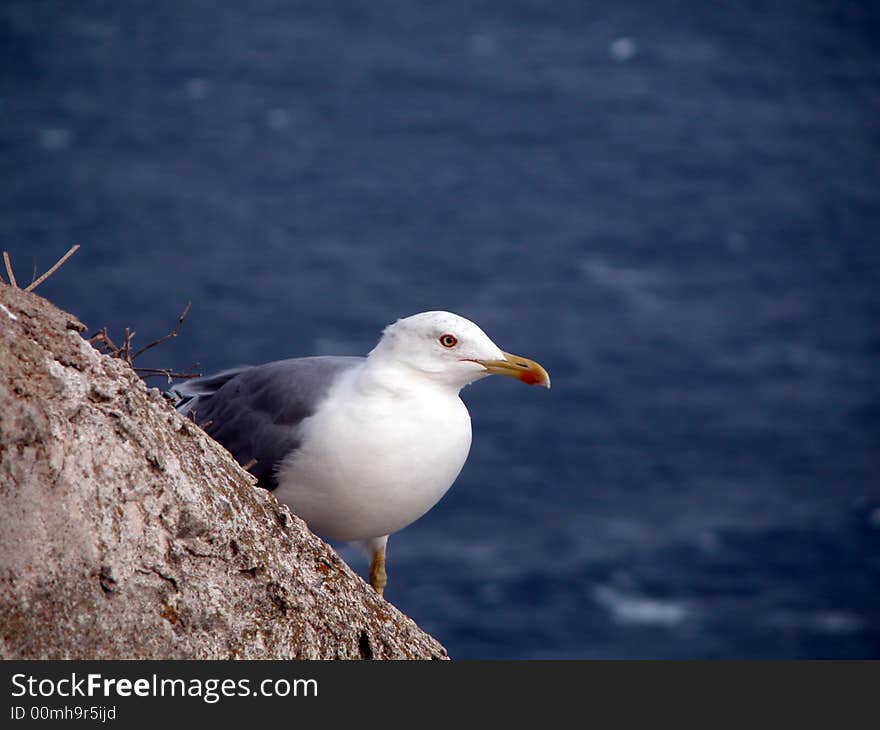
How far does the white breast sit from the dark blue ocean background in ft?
143

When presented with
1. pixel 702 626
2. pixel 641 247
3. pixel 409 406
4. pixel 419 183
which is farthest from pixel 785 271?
pixel 409 406

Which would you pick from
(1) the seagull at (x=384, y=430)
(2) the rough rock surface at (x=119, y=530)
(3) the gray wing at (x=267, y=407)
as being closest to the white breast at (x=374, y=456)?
(1) the seagull at (x=384, y=430)

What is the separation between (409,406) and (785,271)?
296 feet

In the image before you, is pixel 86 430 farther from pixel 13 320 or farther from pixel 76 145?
pixel 76 145

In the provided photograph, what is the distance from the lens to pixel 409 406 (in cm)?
948

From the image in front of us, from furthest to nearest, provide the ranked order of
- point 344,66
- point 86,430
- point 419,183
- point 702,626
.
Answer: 1. point 344,66
2. point 419,183
3. point 702,626
4. point 86,430

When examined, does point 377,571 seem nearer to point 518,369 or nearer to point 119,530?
point 518,369

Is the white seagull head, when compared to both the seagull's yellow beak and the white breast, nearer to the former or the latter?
the seagull's yellow beak

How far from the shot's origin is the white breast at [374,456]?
9.40m

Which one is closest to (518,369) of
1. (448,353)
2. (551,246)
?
(448,353)

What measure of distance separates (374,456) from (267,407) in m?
1.20

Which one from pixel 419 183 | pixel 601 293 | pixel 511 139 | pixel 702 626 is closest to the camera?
pixel 702 626

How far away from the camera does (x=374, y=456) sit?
370 inches

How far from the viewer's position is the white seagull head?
9.44 meters
